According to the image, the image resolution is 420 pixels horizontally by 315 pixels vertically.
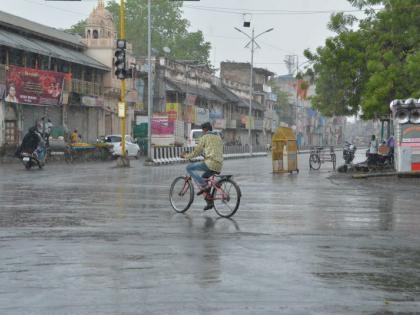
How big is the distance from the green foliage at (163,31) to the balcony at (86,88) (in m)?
31.8

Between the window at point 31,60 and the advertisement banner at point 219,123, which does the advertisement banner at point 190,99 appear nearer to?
the advertisement banner at point 219,123

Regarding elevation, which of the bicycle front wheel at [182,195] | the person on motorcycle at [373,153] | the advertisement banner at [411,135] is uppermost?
the advertisement banner at [411,135]

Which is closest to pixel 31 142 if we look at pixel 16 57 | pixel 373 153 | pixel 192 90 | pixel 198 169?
pixel 373 153

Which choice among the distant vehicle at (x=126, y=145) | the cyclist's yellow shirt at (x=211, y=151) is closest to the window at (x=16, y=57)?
the distant vehicle at (x=126, y=145)

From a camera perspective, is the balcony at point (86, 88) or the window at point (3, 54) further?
the balcony at point (86, 88)

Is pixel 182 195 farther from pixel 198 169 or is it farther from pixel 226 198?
pixel 226 198

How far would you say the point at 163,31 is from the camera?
96250 mm

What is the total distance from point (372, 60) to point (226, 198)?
18.7 metres

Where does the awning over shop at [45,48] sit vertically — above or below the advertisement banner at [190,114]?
above

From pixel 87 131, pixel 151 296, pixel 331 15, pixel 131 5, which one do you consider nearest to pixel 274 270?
pixel 151 296

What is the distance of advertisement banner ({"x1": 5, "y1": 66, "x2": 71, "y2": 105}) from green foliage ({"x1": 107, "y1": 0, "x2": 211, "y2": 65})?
41789mm

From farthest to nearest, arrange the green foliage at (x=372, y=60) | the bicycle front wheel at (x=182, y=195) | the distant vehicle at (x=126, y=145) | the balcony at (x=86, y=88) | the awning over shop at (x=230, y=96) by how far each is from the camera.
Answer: the awning over shop at (x=230, y=96)
the balcony at (x=86, y=88)
the distant vehicle at (x=126, y=145)
the green foliage at (x=372, y=60)
the bicycle front wheel at (x=182, y=195)

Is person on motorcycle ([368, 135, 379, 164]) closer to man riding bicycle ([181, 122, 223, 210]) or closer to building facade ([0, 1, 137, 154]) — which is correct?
man riding bicycle ([181, 122, 223, 210])

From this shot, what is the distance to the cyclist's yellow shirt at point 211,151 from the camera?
13.8 m
